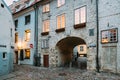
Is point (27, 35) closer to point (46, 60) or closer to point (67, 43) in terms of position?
point (46, 60)

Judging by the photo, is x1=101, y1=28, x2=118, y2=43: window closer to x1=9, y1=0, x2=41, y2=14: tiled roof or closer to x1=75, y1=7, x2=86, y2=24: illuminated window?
x1=75, y1=7, x2=86, y2=24: illuminated window

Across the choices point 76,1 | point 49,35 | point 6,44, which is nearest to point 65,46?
point 49,35

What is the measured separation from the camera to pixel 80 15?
19.6m

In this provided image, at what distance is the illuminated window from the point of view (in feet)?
63.0

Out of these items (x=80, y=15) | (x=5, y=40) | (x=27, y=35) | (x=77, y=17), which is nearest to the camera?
(x=5, y=40)

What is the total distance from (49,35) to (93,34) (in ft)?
25.4

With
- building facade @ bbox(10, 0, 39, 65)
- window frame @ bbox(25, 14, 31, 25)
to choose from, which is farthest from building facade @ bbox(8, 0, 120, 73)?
window frame @ bbox(25, 14, 31, 25)

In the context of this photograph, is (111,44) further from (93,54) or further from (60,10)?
(60,10)

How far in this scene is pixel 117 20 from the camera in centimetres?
1591

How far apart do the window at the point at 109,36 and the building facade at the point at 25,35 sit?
1244 centimetres

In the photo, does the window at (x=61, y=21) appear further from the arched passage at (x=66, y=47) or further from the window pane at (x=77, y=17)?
the window pane at (x=77, y=17)

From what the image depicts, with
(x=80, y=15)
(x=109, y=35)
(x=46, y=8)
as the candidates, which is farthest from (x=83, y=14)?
(x=46, y=8)

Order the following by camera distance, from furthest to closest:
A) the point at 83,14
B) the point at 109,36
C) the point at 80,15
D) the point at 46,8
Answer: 1. the point at 46,8
2. the point at 80,15
3. the point at 83,14
4. the point at 109,36

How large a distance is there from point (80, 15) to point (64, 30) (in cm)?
297
